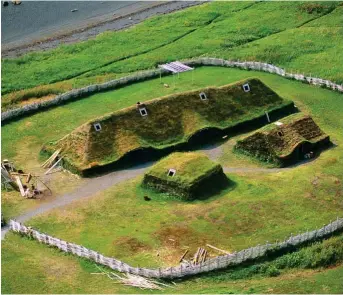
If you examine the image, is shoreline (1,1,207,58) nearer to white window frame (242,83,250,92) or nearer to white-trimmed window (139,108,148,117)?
white-trimmed window (139,108,148,117)

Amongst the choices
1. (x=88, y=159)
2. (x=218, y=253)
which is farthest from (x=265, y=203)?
(x=88, y=159)

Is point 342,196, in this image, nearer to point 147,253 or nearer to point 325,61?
point 147,253

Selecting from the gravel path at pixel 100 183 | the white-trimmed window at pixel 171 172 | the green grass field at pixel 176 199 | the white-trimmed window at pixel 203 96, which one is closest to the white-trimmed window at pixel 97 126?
the gravel path at pixel 100 183

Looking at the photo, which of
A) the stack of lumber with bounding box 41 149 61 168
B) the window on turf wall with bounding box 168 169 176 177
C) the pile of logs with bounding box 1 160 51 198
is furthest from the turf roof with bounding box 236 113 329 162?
the pile of logs with bounding box 1 160 51 198

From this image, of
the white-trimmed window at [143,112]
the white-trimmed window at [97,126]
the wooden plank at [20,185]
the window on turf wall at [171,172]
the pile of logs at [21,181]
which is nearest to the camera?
the window on turf wall at [171,172]

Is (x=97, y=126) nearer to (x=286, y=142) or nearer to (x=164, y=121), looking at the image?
(x=164, y=121)

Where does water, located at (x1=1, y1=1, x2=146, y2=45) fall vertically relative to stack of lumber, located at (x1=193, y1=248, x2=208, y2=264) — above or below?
above

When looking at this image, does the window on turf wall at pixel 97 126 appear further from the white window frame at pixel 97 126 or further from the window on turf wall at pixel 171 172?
the window on turf wall at pixel 171 172
